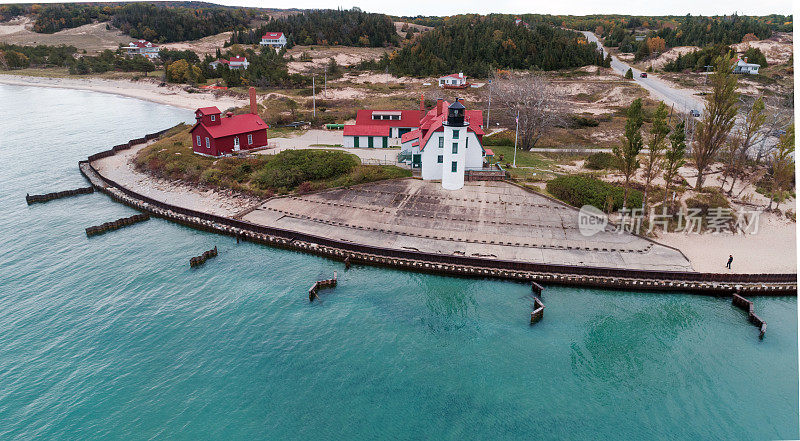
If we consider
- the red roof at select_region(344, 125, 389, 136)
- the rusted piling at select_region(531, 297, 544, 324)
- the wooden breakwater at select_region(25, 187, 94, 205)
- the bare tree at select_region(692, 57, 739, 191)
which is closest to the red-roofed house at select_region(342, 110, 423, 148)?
the red roof at select_region(344, 125, 389, 136)

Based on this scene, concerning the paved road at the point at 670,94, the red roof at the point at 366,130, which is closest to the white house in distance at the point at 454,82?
the paved road at the point at 670,94

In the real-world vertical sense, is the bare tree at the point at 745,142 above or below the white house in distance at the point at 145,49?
below

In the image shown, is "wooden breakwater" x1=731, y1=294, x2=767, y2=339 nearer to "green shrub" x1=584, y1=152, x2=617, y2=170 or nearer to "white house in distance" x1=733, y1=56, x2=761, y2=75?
"green shrub" x1=584, y1=152, x2=617, y2=170

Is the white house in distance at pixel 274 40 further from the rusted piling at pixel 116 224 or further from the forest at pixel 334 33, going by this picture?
the rusted piling at pixel 116 224

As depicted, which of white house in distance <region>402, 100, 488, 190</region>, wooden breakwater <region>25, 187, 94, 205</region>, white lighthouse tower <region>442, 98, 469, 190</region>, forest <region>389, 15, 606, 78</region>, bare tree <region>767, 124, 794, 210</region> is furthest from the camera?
forest <region>389, 15, 606, 78</region>

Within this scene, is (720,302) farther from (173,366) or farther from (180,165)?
(180,165)

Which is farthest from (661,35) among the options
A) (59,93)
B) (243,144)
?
(59,93)
